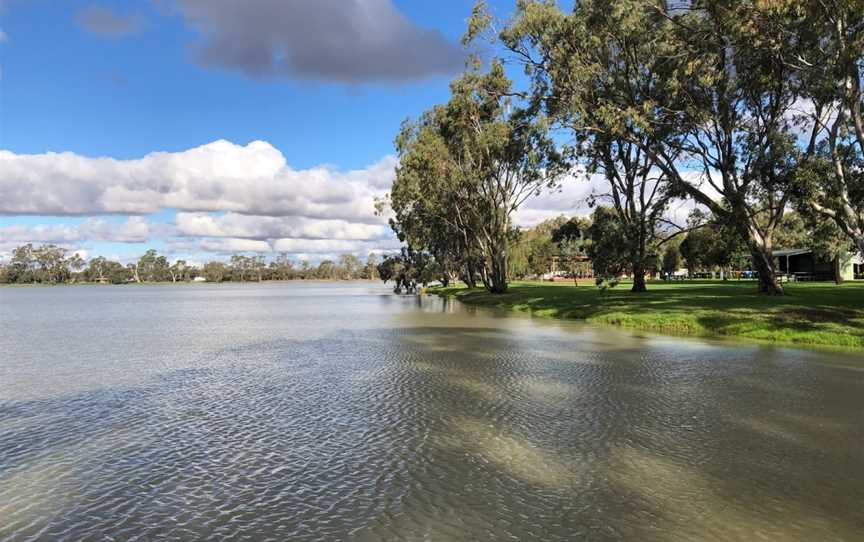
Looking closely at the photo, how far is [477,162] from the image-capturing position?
50.6 m

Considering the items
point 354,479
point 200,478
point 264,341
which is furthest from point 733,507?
point 264,341

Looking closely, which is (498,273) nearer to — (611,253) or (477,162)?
(477,162)

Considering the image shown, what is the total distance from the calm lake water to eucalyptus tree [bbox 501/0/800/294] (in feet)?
43.9

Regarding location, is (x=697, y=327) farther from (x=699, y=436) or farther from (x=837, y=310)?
(x=699, y=436)

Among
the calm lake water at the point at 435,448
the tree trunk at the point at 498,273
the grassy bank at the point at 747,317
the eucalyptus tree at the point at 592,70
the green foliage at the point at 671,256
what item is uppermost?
the eucalyptus tree at the point at 592,70

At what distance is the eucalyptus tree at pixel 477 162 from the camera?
37.1 m

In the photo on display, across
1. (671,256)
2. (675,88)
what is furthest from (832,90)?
(671,256)

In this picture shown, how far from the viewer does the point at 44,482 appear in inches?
282

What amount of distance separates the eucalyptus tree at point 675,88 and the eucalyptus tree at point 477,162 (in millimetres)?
3775

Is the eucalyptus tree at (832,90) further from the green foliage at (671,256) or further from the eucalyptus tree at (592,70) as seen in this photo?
the green foliage at (671,256)

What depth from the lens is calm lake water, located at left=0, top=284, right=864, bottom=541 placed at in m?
5.97

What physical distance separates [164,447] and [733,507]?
24.3 ft

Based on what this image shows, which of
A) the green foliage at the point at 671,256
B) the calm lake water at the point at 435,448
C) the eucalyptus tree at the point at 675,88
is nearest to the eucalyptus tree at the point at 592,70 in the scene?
the eucalyptus tree at the point at 675,88

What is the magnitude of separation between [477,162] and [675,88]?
23.9 m
